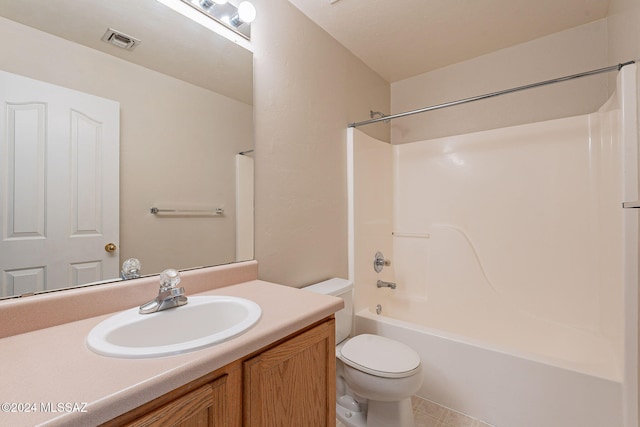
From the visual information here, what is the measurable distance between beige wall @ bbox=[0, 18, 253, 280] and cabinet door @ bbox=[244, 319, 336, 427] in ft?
1.90

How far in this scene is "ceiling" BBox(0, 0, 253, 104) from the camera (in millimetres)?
856

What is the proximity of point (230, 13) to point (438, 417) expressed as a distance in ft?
7.62

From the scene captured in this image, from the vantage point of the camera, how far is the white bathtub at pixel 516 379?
1267 millimetres

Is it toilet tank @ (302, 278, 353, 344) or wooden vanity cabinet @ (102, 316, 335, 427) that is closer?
wooden vanity cabinet @ (102, 316, 335, 427)

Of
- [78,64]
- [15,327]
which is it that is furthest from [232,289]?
[78,64]

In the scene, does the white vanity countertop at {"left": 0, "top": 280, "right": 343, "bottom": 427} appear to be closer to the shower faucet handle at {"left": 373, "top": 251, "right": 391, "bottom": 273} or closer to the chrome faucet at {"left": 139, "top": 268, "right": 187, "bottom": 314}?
the chrome faucet at {"left": 139, "top": 268, "right": 187, "bottom": 314}

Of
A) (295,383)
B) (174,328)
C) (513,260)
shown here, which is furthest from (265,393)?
(513,260)

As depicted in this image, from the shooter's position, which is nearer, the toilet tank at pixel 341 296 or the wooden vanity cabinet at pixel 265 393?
the wooden vanity cabinet at pixel 265 393

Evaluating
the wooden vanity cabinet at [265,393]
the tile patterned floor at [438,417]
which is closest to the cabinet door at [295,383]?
the wooden vanity cabinet at [265,393]

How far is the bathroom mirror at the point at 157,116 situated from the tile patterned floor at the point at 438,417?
1300mm

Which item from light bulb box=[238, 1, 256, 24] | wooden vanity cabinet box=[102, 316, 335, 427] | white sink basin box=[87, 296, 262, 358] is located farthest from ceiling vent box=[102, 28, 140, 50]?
wooden vanity cabinet box=[102, 316, 335, 427]

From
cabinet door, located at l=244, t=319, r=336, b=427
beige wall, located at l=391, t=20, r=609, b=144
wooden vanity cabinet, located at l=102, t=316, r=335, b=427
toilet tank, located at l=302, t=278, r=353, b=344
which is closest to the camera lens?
wooden vanity cabinet, located at l=102, t=316, r=335, b=427

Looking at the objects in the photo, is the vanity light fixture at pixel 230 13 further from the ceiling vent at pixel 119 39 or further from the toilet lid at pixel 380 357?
the toilet lid at pixel 380 357

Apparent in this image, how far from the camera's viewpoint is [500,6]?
167 cm
